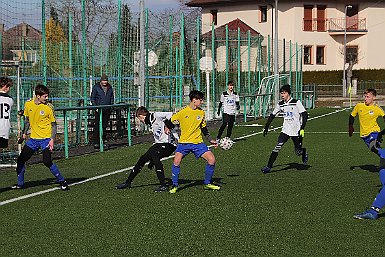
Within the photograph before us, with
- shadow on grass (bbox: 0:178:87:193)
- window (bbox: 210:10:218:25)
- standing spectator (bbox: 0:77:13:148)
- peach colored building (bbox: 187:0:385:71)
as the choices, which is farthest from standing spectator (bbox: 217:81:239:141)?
window (bbox: 210:10:218:25)

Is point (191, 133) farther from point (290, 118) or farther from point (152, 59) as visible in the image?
point (152, 59)

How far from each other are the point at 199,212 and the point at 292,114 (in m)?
5.82

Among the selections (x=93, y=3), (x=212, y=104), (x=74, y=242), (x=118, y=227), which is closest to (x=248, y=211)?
(x=118, y=227)

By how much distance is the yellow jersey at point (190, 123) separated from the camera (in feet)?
43.3

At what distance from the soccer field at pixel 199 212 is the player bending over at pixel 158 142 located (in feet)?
1.15

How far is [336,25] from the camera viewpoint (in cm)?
7688

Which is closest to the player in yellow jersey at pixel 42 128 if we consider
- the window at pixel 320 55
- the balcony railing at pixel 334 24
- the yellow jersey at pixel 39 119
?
the yellow jersey at pixel 39 119

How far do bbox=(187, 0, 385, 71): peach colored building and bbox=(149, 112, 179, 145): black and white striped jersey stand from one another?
62929mm

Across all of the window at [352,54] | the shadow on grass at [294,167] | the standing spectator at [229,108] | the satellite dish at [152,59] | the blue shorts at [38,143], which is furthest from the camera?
the window at [352,54]

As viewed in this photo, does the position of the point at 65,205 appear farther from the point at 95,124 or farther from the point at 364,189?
the point at 95,124

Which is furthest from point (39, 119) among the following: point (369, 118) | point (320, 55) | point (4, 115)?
point (320, 55)

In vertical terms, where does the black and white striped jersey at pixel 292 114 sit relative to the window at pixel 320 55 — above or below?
below

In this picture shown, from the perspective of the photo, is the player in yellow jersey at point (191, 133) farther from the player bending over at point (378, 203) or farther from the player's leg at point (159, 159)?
the player bending over at point (378, 203)

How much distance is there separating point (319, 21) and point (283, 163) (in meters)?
60.7
